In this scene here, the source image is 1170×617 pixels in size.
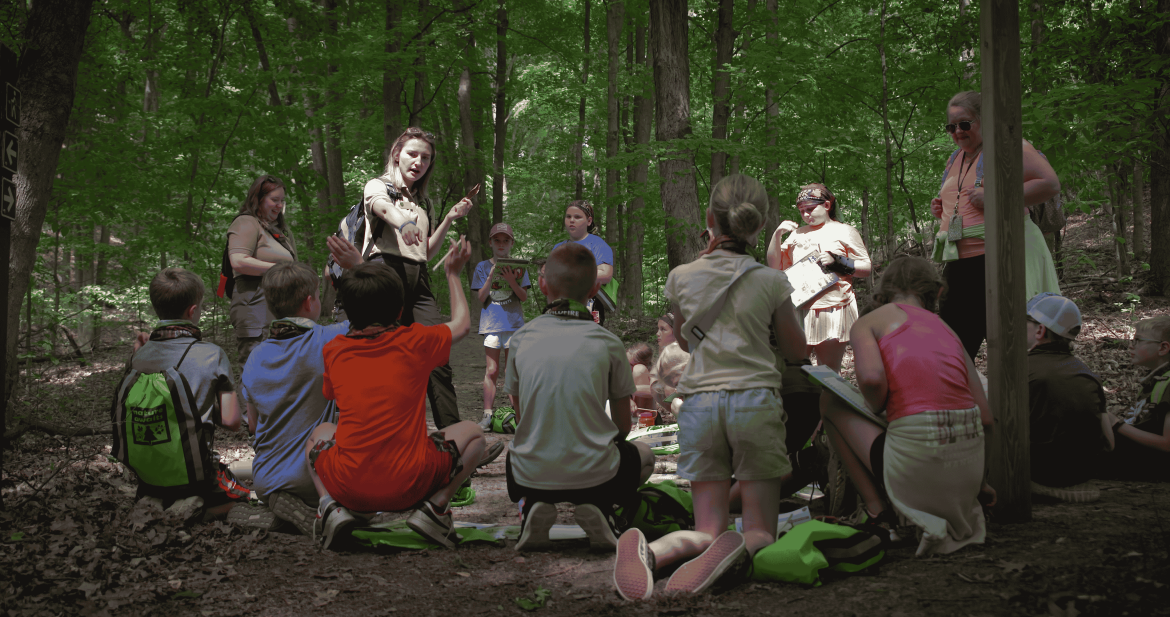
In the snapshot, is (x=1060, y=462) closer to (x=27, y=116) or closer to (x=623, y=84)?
(x=27, y=116)

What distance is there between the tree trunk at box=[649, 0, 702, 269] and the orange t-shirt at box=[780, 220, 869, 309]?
281 centimetres

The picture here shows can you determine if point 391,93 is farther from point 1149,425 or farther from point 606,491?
point 1149,425

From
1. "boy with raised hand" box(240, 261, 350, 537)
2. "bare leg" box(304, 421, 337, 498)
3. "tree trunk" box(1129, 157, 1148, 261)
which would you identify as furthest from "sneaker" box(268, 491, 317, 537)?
"tree trunk" box(1129, 157, 1148, 261)

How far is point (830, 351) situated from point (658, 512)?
2.72m

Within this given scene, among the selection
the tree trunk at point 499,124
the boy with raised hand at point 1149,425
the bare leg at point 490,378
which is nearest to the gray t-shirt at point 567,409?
the boy with raised hand at point 1149,425

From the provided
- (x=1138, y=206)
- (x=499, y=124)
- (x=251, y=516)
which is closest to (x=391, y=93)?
(x=499, y=124)

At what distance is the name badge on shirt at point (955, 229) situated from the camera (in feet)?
13.4

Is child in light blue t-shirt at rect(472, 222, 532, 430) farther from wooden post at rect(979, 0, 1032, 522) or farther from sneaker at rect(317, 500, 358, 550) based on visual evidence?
wooden post at rect(979, 0, 1032, 522)

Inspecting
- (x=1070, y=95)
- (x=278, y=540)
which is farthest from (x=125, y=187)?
(x=1070, y=95)

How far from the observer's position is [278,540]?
3533mm

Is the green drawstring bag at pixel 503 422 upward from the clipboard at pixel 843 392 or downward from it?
downward

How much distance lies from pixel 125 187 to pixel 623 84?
994 centimetres

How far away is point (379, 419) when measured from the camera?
3279 mm

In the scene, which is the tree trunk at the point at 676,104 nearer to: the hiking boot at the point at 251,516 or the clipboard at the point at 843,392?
the clipboard at the point at 843,392
